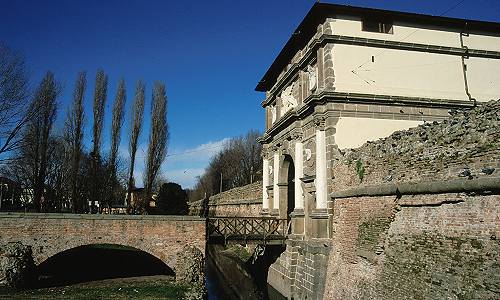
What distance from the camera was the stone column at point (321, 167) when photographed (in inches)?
516

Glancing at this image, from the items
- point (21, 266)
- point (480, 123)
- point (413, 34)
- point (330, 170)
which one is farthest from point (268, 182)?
point (480, 123)

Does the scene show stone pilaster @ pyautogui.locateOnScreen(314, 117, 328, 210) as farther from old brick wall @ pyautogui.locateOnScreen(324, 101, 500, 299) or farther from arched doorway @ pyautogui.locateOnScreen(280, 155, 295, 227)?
arched doorway @ pyautogui.locateOnScreen(280, 155, 295, 227)

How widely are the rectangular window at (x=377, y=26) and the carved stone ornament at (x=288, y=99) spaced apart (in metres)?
4.35

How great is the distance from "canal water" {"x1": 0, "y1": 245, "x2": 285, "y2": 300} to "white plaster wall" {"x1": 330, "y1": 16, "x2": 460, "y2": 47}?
1001cm

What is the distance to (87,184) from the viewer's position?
25.7 meters

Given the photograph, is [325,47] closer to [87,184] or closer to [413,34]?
[413,34]

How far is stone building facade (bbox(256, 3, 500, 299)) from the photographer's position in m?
13.3

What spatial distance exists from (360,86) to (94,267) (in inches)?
505

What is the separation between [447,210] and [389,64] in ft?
26.2

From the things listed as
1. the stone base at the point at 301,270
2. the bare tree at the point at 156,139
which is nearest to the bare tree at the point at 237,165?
the bare tree at the point at 156,139

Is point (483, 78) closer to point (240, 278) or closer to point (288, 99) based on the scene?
point (288, 99)

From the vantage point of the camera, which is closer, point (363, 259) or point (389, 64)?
point (363, 259)

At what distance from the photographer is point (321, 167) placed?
13.4 metres

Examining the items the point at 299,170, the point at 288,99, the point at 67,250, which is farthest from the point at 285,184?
the point at 67,250
